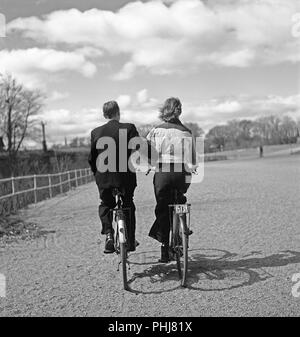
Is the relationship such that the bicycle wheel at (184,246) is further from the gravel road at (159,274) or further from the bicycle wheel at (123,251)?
the bicycle wheel at (123,251)

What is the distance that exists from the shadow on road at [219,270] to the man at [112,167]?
0.52m

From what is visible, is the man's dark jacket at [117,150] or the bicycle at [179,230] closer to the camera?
the bicycle at [179,230]

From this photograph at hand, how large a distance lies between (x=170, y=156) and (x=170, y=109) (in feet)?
1.76

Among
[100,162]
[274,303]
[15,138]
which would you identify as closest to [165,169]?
[100,162]

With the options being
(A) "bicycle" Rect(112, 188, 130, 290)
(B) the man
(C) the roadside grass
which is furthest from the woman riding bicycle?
(C) the roadside grass

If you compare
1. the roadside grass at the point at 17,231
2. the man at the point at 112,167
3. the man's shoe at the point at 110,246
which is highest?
the man at the point at 112,167

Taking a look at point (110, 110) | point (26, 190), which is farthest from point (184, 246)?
point (26, 190)

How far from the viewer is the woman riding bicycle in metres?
4.94

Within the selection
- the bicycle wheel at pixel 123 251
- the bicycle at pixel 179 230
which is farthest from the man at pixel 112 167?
the bicycle wheel at pixel 123 251

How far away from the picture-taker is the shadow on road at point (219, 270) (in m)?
4.68

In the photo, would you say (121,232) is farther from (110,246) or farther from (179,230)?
(179,230)

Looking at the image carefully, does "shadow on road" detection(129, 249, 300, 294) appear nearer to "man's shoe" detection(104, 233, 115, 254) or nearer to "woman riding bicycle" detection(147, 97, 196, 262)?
"man's shoe" detection(104, 233, 115, 254)

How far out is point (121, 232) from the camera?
470 cm
